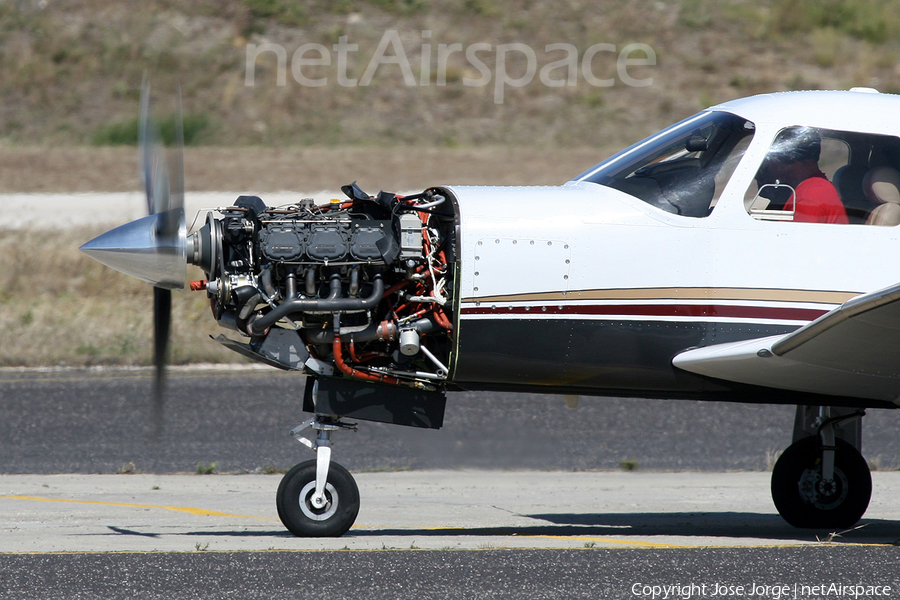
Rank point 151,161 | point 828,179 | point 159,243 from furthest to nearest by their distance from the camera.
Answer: point 151,161 → point 828,179 → point 159,243

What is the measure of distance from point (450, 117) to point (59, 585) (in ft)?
97.6

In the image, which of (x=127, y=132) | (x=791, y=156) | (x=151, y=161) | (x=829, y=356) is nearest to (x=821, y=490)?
(x=829, y=356)

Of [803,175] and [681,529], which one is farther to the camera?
[681,529]

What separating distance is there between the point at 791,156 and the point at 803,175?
140 mm

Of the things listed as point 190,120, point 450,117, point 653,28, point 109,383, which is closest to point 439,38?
point 450,117

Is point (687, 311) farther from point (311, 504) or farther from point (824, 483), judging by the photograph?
point (311, 504)

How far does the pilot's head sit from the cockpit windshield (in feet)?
0.58

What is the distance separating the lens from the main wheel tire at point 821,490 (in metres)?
7.65

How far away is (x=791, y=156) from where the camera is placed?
669cm

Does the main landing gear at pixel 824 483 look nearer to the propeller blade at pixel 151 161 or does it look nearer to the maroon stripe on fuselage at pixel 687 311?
the maroon stripe on fuselage at pixel 687 311

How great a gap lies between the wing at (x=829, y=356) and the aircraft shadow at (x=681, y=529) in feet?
3.39

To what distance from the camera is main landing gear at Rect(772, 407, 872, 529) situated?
7645 mm

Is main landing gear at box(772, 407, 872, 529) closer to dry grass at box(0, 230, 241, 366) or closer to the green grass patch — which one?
dry grass at box(0, 230, 241, 366)

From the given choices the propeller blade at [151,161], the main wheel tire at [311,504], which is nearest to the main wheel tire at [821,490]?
the main wheel tire at [311,504]
